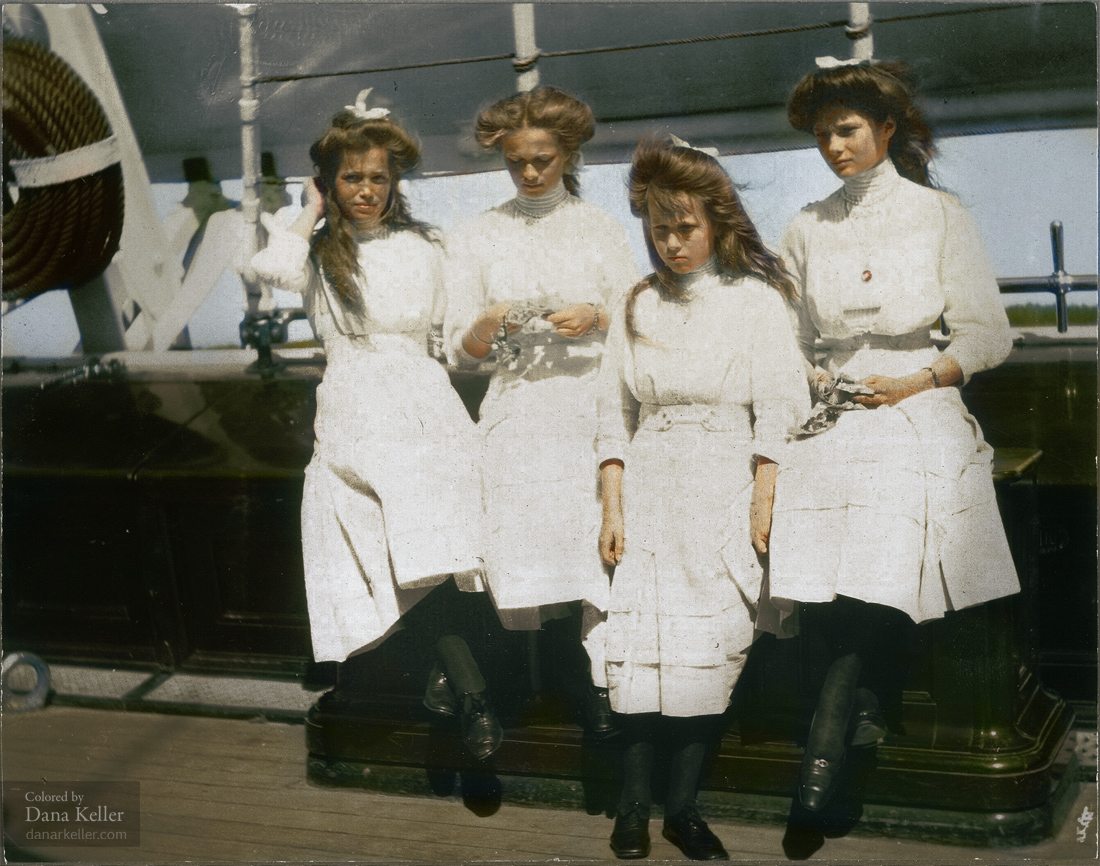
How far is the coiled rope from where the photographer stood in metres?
3.46

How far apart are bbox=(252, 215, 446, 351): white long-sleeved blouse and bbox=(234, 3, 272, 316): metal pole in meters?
A: 0.10

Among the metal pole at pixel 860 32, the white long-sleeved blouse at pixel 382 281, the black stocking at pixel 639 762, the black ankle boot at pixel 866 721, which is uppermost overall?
the metal pole at pixel 860 32

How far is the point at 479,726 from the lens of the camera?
10.8 ft

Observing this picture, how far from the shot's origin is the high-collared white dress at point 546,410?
326cm

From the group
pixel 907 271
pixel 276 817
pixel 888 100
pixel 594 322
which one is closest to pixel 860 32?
pixel 888 100

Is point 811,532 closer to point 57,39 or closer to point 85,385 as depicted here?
Answer: point 85,385

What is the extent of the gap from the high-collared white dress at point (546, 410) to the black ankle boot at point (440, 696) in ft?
1.22

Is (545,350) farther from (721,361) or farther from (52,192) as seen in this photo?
(52,192)

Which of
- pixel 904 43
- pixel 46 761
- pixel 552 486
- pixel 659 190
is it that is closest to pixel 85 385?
pixel 46 761

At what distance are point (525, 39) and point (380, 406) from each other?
1291 mm

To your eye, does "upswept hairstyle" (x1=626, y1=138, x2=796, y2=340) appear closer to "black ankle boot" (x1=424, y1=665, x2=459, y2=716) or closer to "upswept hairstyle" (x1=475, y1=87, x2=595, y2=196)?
"upswept hairstyle" (x1=475, y1=87, x2=595, y2=196)

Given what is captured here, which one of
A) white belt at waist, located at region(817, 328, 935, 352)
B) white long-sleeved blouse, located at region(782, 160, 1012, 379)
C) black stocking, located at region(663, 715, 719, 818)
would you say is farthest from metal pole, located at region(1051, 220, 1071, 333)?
black stocking, located at region(663, 715, 719, 818)

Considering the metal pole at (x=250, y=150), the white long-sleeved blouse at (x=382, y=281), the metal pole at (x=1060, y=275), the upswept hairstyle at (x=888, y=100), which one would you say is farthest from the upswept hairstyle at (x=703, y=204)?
the metal pole at (x=250, y=150)

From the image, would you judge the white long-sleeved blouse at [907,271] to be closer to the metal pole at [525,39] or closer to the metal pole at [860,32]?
the metal pole at [860,32]
